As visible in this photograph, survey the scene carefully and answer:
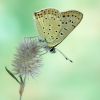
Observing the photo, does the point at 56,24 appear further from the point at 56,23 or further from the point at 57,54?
the point at 57,54

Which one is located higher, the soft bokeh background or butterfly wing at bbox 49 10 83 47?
butterfly wing at bbox 49 10 83 47

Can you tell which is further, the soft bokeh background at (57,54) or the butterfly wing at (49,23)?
the soft bokeh background at (57,54)

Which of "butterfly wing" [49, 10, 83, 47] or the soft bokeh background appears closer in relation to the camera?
"butterfly wing" [49, 10, 83, 47]

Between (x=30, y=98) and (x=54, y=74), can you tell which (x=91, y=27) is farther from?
(x=30, y=98)

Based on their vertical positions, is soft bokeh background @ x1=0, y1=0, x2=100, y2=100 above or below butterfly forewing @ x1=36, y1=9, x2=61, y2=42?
below

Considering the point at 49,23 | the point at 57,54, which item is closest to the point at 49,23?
the point at 49,23
